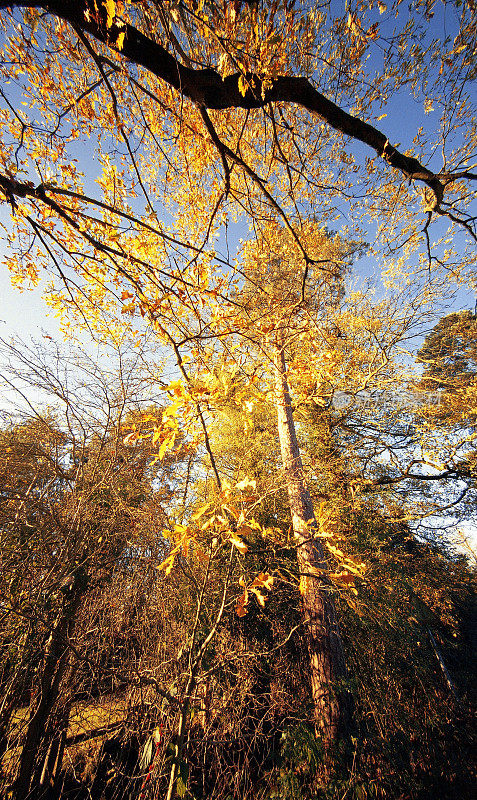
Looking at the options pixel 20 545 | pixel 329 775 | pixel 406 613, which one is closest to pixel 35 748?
pixel 20 545

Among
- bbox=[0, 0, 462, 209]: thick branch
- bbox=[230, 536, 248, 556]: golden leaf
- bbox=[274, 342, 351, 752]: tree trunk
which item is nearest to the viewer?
bbox=[230, 536, 248, 556]: golden leaf

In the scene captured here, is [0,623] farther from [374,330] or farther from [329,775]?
[374,330]

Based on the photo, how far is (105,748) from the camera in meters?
3.33

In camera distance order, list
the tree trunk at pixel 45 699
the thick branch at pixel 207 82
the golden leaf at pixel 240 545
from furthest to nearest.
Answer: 1. the tree trunk at pixel 45 699
2. the thick branch at pixel 207 82
3. the golden leaf at pixel 240 545

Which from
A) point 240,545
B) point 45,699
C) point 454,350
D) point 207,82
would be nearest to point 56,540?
point 45,699

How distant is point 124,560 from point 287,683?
3000 mm

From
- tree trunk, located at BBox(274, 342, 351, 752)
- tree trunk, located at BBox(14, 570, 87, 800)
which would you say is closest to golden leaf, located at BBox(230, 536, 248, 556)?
tree trunk, located at BBox(274, 342, 351, 752)

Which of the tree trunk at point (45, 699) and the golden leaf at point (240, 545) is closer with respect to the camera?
the golden leaf at point (240, 545)

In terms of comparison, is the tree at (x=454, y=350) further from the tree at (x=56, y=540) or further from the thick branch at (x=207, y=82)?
the tree at (x=56, y=540)

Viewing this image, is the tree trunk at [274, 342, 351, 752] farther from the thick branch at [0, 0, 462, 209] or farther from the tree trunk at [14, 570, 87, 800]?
the tree trunk at [14, 570, 87, 800]

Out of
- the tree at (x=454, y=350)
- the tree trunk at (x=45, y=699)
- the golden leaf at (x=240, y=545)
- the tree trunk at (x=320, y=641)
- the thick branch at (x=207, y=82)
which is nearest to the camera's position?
the golden leaf at (x=240, y=545)

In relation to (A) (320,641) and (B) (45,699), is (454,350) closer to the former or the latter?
(A) (320,641)

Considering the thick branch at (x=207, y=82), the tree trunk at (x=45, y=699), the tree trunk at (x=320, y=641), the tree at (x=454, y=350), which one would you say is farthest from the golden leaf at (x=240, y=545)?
the tree at (x=454, y=350)

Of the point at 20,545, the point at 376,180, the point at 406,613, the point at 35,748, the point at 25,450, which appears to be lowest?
the point at 35,748
